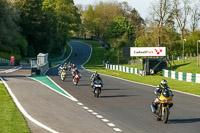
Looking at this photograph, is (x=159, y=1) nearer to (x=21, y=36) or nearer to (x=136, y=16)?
(x=21, y=36)

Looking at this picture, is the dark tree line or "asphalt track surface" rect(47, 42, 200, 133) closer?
"asphalt track surface" rect(47, 42, 200, 133)

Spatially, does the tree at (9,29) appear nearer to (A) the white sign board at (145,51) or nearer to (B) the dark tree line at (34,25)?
(B) the dark tree line at (34,25)

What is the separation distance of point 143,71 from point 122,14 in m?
108

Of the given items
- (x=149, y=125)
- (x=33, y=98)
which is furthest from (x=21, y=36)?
(x=149, y=125)

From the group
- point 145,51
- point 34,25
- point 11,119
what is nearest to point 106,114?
point 11,119

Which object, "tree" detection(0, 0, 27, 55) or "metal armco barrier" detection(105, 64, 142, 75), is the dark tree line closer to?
"tree" detection(0, 0, 27, 55)

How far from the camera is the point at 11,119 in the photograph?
609 inches

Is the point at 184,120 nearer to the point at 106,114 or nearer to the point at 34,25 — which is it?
the point at 106,114

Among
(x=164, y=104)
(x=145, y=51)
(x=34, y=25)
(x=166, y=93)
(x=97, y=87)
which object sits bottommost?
(x=97, y=87)

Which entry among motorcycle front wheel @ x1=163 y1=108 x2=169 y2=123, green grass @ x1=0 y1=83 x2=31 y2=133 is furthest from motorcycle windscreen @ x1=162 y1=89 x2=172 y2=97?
green grass @ x1=0 y1=83 x2=31 y2=133

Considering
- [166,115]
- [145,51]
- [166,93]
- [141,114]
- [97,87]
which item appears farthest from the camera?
[145,51]

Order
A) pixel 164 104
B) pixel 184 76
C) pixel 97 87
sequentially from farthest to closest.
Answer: pixel 184 76 → pixel 97 87 → pixel 164 104

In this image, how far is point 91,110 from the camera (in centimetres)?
1892

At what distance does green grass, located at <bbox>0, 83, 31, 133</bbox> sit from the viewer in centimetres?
1325
